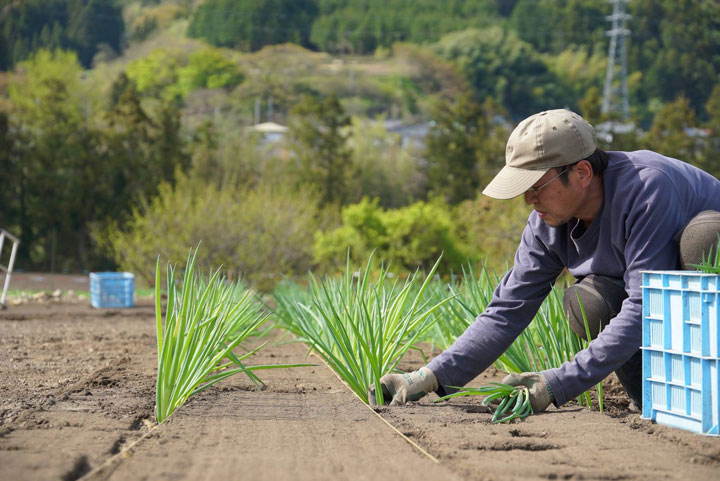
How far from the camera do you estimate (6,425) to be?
2.39 meters

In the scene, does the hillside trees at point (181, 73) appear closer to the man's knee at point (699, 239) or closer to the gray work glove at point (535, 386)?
the gray work glove at point (535, 386)

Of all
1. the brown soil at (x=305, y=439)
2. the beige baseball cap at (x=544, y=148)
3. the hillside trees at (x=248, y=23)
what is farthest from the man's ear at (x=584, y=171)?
the hillside trees at (x=248, y=23)

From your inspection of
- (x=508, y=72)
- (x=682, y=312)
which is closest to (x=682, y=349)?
(x=682, y=312)

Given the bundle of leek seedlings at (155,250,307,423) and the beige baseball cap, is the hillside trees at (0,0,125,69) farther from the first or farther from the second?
the beige baseball cap

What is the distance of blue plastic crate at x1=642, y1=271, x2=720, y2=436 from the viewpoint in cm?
221

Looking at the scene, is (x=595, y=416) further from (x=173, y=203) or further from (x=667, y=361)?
(x=173, y=203)

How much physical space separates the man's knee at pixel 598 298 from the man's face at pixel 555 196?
284mm

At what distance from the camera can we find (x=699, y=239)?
2396 mm

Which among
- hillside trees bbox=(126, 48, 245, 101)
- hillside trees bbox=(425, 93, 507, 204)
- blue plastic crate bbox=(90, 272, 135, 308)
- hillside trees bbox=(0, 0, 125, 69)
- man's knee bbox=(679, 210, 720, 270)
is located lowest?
blue plastic crate bbox=(90, 272, 135, 308)

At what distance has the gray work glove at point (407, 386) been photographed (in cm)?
274

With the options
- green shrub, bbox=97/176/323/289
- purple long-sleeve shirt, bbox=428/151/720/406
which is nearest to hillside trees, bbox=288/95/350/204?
green shrub, bbox=97/176/323/289

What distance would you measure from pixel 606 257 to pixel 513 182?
0.43m

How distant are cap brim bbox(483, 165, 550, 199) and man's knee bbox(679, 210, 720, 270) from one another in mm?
442

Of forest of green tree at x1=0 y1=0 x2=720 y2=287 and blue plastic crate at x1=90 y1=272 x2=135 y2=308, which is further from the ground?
forest of green tree at x1=0 y1=0 x2=720 y2=287
